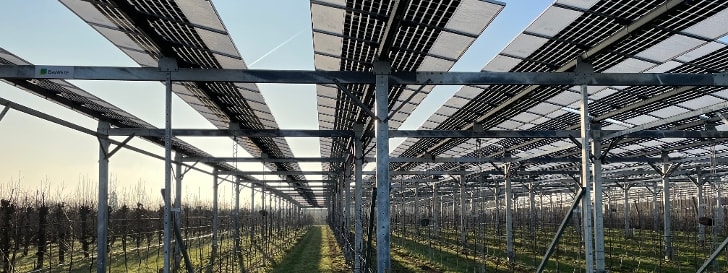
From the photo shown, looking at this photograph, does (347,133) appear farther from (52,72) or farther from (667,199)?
(667,199)

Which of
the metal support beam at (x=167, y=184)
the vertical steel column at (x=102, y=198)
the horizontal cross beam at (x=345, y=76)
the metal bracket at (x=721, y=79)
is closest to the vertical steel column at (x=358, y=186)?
the horizontal cross beam at (x=345, y=76)

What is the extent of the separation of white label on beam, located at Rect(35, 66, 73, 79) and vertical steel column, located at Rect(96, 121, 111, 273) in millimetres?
4312

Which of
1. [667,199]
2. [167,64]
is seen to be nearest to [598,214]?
[167,64]

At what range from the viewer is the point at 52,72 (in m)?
8.52

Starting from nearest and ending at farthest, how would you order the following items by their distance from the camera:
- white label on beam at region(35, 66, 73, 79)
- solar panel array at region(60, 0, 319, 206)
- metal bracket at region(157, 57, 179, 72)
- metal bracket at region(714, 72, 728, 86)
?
solar panel array at region(60, 0, 319, 206) < white label on beam at region(35, 66, 73, 79) < metal bracket at region(157, 57, 179, 72) < metal bracket at region(714, 72, 728, 86)

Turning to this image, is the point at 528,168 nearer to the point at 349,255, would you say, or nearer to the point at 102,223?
the point at 349,255

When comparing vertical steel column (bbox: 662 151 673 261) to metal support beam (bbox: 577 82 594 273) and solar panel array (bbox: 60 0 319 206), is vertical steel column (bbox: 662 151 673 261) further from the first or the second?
solar panel array (bbox: 60 0 319 206)

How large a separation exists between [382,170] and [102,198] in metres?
6.93

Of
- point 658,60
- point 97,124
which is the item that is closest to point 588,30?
point 658,60

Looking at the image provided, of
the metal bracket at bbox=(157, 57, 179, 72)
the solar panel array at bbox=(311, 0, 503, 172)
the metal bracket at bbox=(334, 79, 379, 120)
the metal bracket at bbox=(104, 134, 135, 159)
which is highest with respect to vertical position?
the solar panel array at bbox=(311, 0, 503, 172)

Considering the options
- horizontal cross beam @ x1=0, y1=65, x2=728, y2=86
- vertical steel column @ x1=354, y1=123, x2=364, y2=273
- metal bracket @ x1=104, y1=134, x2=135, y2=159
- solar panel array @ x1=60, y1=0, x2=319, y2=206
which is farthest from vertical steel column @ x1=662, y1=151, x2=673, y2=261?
metal bracket @ x1=104, y1=134, x2=135, y2=159

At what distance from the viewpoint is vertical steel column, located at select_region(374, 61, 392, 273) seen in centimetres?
855

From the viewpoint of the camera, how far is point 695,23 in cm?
756

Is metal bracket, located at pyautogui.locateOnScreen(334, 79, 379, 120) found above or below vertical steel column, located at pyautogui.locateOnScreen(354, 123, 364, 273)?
above
